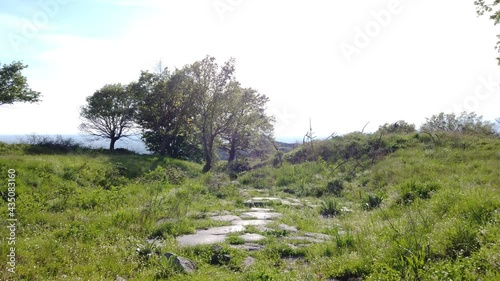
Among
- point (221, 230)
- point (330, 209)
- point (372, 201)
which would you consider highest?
point (372, 201)

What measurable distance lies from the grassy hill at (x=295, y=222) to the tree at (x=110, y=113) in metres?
20.0

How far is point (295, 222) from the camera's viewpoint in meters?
8.09

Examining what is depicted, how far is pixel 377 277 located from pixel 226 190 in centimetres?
897

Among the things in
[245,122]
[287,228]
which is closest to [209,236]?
[287,228]

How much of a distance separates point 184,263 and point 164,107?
28.8 metres

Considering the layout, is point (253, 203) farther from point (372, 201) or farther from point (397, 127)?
point (397, 127)

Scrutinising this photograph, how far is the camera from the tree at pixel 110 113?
33.2 metres

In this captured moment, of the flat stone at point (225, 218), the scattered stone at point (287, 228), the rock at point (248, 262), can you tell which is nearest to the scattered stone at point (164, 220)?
the flat stone at point (225, 218)

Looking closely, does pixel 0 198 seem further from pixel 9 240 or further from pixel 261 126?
pixel 261 126

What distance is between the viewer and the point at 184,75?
2617cm

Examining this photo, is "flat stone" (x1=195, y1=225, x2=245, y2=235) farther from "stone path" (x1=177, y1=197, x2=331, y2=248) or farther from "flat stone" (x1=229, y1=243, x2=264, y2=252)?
"flat stone" (x1=229, y1=243, x2=264, y2=252)

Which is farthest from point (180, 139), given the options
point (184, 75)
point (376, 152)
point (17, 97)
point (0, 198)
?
point (0, 198)

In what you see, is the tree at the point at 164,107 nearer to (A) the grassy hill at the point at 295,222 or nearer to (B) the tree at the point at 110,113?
(B) the tree at the point at 110,113

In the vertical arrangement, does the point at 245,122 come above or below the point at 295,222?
above
